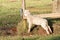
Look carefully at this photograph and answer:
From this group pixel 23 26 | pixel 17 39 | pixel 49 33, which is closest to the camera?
pixel 17 39

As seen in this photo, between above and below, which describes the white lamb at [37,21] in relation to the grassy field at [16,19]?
above

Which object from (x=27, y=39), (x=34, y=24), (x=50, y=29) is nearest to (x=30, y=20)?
(x=34, y=24)

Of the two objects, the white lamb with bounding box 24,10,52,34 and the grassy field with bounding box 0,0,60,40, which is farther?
the white lamb with bounding box 24,10,52,34

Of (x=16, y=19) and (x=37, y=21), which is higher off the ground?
(x=37, y=21)

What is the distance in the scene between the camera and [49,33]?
9.59m

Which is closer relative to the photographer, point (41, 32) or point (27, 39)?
point (27, 39)

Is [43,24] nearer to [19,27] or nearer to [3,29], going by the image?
[19,27]

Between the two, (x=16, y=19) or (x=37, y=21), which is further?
(x=16, y=19)

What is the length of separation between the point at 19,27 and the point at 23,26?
186mm

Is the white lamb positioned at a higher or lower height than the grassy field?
higher

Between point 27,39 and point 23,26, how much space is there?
208 centimetres

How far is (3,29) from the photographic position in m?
10.8

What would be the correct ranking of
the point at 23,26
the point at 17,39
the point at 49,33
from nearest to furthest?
the point at 17,39
the point at 49,33
the point at 23,26

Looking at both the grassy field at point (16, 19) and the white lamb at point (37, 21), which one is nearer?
the grassy field at point (16, 19)
